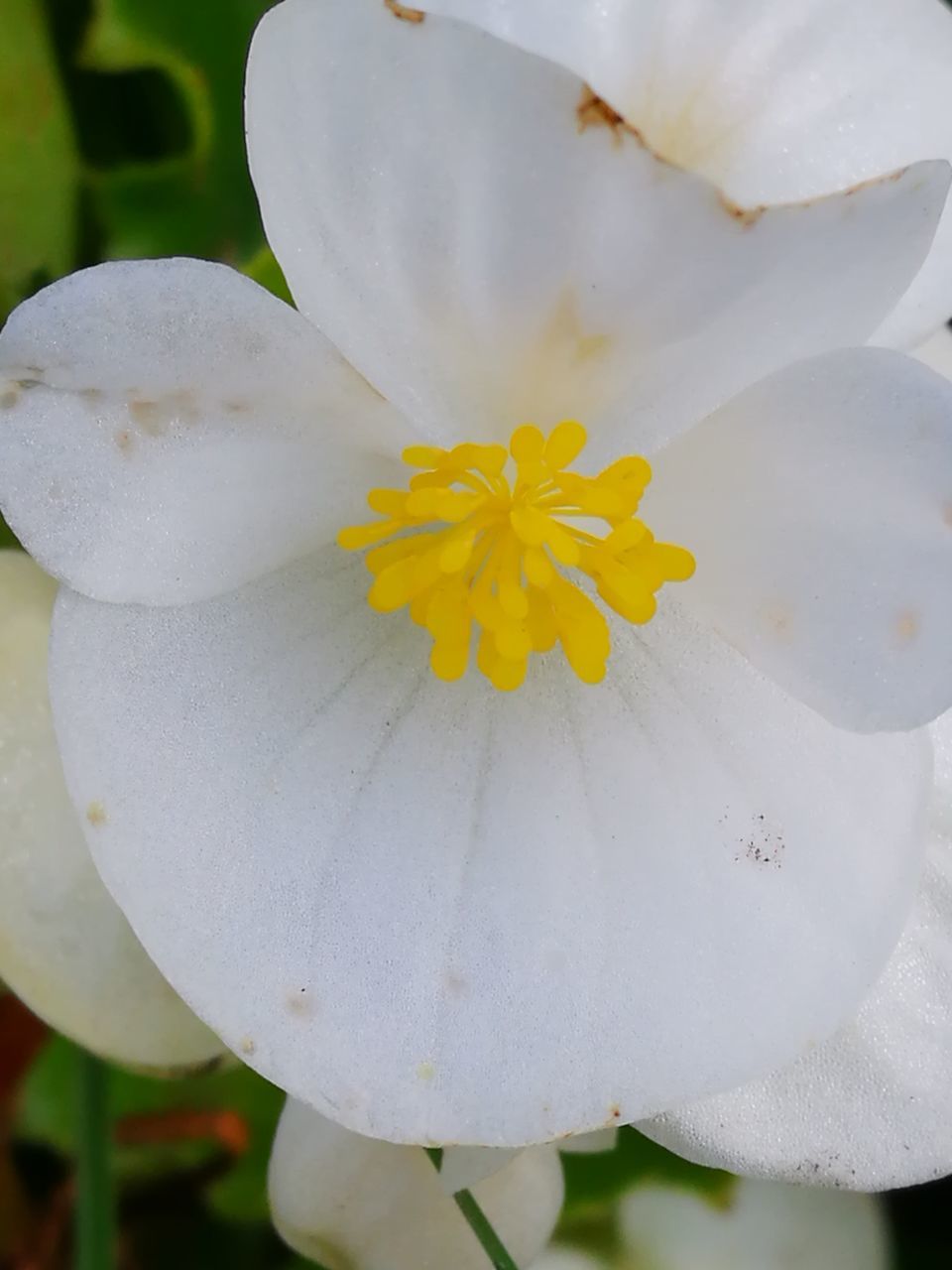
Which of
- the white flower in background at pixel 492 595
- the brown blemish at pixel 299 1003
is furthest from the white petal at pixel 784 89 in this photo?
the brown blemish at pixel 299 1003

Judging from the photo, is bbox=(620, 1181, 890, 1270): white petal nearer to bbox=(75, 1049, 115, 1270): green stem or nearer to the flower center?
bbox=(75, 1049, 115, 1270): green stem

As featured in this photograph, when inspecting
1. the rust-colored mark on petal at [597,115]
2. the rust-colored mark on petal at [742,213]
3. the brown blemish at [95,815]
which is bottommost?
the brown blemish at [95,815]

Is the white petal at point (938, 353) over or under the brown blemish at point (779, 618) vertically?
over

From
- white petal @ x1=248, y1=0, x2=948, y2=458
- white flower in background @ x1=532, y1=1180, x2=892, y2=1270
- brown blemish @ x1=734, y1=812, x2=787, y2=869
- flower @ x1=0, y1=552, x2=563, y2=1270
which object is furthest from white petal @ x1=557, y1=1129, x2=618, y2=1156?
white flower in background @ x1=532, y1=1180, x2=892, y2=1270

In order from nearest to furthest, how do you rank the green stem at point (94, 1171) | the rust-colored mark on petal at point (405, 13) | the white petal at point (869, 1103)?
the rust-colored mark on petal at point (405, 13) < the white petal at point (869, 1103) < the green stem at point (94, 1171)

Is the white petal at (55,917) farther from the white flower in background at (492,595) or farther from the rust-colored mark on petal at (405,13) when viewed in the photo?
the rust-colored mark on petal at (405,13)

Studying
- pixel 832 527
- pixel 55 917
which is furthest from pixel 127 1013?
pixel 832 527
